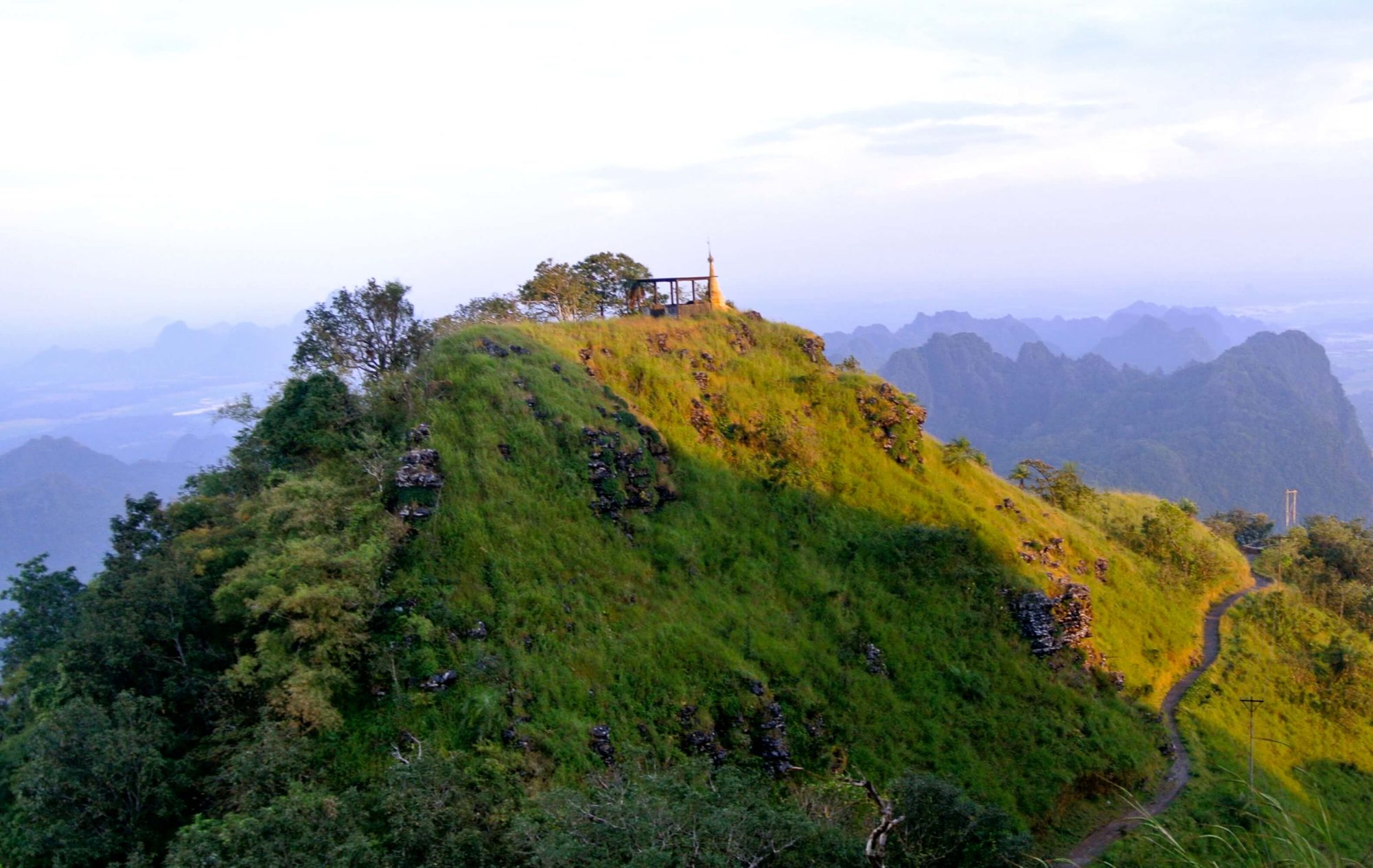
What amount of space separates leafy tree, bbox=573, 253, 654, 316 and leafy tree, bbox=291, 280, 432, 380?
12374mm

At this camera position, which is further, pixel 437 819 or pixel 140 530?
pixel 140 530

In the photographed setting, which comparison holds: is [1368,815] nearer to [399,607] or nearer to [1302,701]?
[1302,701]

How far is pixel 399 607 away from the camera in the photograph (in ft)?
64.9

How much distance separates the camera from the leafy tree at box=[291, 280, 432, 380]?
27891 millimetres

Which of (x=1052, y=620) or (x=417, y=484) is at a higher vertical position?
(x=417, y=484)

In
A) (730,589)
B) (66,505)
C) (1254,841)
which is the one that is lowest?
(66,505)

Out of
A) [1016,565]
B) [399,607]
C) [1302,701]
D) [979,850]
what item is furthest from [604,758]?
[1302,701]

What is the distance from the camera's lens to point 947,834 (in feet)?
45.9

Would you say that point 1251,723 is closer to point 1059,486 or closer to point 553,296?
point 1059,486

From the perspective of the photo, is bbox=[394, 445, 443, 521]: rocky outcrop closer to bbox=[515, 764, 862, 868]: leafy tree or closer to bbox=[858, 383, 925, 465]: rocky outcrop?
bbox=[515, 764, 862, 868]: leafy tree

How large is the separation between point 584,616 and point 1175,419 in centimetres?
13163

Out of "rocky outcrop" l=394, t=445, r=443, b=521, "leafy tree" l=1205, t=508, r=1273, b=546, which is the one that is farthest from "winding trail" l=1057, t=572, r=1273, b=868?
"rocky outcrop" l=394, t=445, r=443, b=521

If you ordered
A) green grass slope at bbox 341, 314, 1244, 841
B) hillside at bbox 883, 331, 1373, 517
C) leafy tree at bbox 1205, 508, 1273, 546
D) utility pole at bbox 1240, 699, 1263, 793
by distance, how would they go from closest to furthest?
green grass slope at bbox 341, 314, 1244, 841 → utility pole at bbox 1240, 699, 1263, 793 → leafy tree at bbox 1205, 508, 1273, 546 → hillside at bbox 883, 331, 1373, 517

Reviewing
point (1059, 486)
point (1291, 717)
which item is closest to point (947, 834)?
point (1291, 717)
